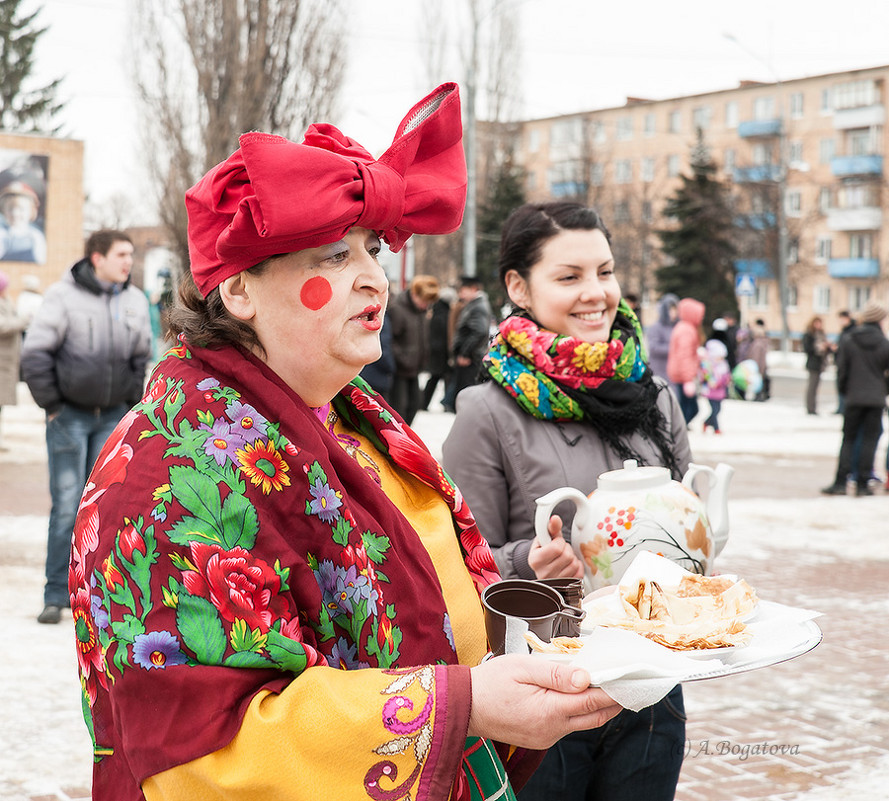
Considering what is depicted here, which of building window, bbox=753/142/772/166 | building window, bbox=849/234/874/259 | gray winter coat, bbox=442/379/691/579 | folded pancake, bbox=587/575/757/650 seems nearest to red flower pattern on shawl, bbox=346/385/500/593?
folded pancake, bbox=587/575/757/650

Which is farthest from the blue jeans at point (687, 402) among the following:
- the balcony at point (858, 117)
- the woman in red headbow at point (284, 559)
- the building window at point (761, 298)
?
the building window at point (761, 298)

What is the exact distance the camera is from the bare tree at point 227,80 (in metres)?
23.7

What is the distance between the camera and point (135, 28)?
24.8 m

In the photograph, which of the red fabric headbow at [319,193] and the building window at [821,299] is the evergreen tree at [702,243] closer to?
the building window at [821,299]

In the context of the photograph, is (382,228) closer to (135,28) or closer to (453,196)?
(453,196)

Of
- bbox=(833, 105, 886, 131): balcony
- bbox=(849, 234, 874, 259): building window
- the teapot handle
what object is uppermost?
bbox=(833, 105, 886, 131): balcony

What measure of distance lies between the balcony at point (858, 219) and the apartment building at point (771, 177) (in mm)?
57

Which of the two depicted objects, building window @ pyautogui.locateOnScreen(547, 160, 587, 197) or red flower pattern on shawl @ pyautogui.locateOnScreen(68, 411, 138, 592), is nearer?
red flower pattern on shawl @ pyautogui.locateOnScreen(68, 411, 138, 592)

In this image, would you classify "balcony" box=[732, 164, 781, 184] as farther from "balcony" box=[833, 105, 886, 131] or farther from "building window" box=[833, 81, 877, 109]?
"building window" box=[833, 81, 877, 109]

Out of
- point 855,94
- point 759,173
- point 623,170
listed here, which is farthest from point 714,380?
point 623,170

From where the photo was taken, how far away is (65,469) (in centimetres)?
626

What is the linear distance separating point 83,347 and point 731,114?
2715 inches

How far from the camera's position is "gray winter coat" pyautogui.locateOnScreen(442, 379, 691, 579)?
260 cm

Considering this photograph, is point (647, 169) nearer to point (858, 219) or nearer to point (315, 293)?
point (858, 219)
